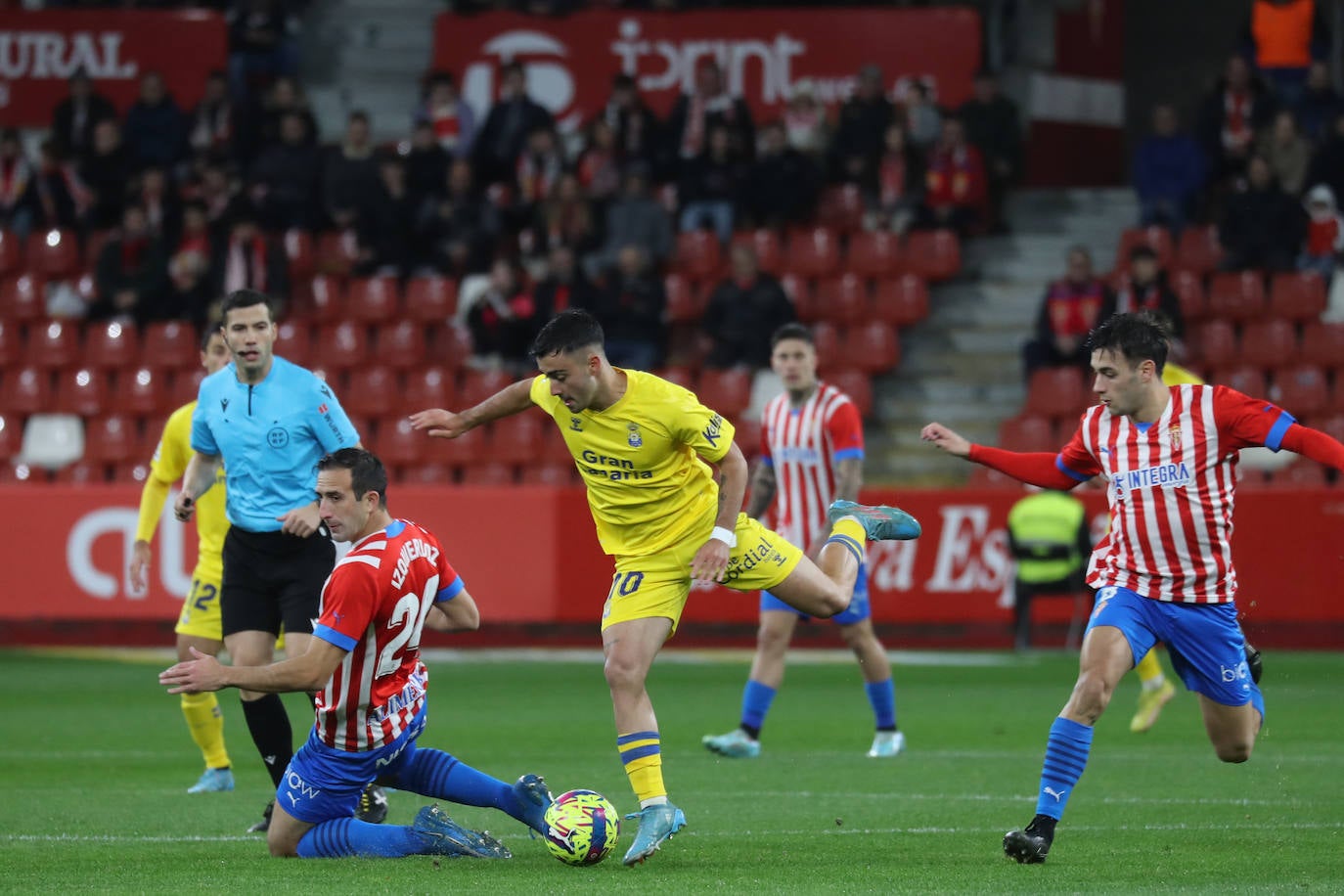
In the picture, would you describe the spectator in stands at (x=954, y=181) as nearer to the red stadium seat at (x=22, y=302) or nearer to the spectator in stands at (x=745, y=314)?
the spectator in stands at (x=745, y=314)

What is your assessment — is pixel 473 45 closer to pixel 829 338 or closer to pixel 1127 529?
pixel 829 338

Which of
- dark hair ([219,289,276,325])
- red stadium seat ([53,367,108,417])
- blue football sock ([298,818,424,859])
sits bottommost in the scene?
blue football sock ([298,818,424,859])

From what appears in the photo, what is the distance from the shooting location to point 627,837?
312 inches

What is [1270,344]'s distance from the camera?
60.4ft

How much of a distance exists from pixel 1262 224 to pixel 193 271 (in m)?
10.2

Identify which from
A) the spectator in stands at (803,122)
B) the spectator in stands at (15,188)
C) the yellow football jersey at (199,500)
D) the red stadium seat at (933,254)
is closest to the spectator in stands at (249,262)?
Answer: the spectator in stands at (15,188)

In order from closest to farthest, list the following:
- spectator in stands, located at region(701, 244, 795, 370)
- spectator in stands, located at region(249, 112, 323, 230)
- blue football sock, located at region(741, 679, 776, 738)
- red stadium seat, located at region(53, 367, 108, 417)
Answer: blue football sock, located at region(741, 679, 776, 738), spectator in stands, located at region(701, 244, 795, 370), red stadium seat, located at region(53, 367, 108, 417), spectator in stands, located at region(249, 112, 323, 230)

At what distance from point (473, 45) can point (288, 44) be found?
87.6 inches

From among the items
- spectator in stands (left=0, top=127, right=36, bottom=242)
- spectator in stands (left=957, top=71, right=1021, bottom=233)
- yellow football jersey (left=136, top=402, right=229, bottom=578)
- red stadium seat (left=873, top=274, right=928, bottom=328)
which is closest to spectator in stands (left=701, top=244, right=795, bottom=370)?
red stadium seat (left=873, top=274, right=928, bottom=328)

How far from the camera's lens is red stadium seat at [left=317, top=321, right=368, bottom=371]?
19.6m

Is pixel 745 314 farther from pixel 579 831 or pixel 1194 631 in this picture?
pixel 579 831

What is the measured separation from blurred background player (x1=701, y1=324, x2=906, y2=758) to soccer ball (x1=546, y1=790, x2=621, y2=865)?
3.69 m

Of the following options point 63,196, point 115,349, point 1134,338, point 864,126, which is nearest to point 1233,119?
point 864,126

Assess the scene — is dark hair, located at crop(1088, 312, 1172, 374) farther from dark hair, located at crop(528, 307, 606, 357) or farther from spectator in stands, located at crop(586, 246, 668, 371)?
spectator in stands, located at crop(586, 246, 668, 371)
